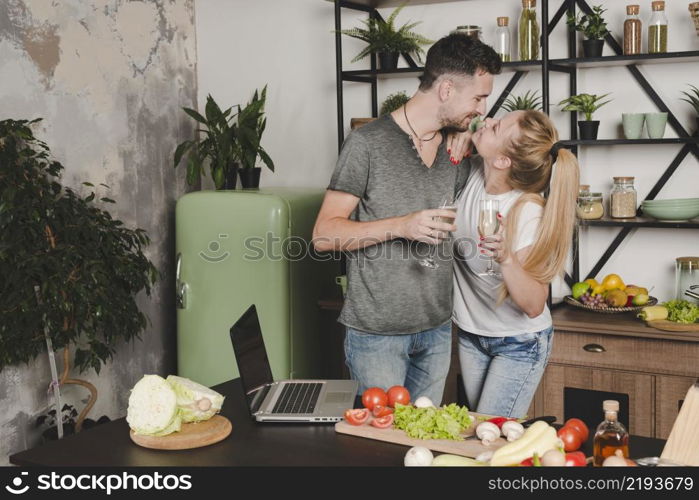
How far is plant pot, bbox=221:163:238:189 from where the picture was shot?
14.1ft

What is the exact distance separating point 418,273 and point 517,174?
17.6 inches

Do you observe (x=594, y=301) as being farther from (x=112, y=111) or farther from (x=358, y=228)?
(x=112, y=111)

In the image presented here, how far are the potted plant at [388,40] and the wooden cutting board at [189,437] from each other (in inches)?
96.1

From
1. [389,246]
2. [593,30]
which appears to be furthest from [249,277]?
[593,30]

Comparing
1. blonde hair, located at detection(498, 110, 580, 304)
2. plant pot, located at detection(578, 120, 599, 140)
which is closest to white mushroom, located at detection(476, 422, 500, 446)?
blonde hair, located at detection(498, 110, 580, 304)

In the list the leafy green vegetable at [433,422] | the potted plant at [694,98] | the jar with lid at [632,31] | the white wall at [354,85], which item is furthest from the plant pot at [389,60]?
the leafy green vegetable at [433,422]

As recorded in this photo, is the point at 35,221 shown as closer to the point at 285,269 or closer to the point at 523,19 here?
the point at 285,269

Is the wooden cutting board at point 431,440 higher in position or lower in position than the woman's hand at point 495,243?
lower

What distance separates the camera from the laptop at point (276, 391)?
206 centimetres

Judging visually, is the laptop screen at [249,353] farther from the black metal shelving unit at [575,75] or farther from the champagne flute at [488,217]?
the black metal shelving unit at [575,75]

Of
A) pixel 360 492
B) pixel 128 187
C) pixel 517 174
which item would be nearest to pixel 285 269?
pixel 128 187

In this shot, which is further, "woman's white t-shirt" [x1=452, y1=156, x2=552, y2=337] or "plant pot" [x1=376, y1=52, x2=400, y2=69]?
"plant pot" [x1=376, y1=52, x2=400, y2=69]

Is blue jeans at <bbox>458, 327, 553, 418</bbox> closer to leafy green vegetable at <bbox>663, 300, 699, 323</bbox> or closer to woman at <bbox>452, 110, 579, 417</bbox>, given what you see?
woman at <bbox>452, 110, 579, 417</bbox>

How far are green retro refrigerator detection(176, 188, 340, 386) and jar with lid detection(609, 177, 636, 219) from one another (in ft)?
4.63
